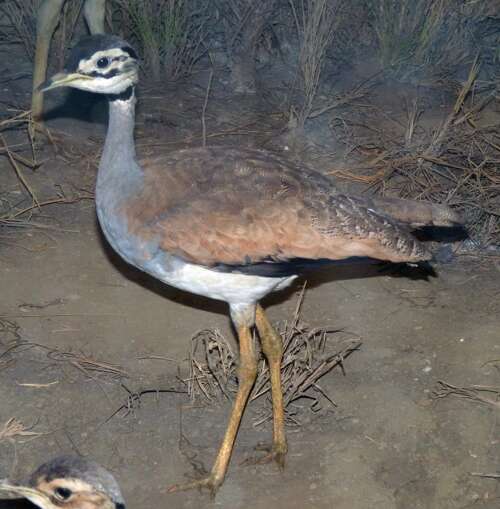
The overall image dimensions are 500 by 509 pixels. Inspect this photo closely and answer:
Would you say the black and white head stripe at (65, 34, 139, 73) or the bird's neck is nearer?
the black and white head stripe at (65, 34, 139, 73)

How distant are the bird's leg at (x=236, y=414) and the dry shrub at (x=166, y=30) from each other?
3.89 meters

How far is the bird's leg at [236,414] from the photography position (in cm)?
403

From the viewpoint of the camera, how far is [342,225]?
12.8 ft

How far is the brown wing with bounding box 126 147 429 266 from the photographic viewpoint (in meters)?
3.84

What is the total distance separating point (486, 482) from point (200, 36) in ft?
15.7

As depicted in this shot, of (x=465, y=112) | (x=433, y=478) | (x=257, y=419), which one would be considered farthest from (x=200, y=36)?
(x=433, y=478)

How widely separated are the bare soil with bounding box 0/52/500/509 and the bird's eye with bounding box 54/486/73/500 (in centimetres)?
77

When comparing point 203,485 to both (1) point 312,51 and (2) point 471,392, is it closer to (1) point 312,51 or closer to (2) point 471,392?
(2) point 471,392

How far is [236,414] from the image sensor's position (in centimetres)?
416

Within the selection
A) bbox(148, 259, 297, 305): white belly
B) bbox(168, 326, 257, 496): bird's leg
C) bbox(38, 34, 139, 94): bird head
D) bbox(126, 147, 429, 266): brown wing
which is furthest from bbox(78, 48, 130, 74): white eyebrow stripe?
bbox(168, 326, 257, 496): bird's leg

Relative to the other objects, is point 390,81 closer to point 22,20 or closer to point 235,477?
point 22,20

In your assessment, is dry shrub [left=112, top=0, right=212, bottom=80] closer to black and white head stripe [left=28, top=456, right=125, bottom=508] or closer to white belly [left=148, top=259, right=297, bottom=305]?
white belly [left=148, top=259, right=297, bottom=305]

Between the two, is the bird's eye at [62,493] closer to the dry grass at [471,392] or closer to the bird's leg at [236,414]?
the bird's leg at [236,414]

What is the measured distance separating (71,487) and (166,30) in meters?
4.98
